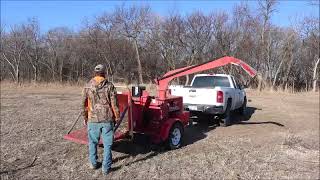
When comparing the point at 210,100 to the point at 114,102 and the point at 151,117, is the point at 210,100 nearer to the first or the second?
the point at 151,117

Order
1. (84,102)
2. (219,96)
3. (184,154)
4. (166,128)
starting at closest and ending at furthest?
(84,102) < (184,154) < (166,128) < (219,96)

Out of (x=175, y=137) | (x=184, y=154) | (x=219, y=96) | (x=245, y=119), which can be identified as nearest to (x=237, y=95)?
(x=245, y=119)

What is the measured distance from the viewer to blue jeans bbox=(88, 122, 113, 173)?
800cm

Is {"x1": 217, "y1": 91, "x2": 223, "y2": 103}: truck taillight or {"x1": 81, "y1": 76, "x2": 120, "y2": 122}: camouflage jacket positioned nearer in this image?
{"x1": 81, "y1": 76, "x2": 120, "y2": 122}: camouflage jacket

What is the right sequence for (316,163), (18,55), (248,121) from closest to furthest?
(316,163)
(248,121)
(18,55)

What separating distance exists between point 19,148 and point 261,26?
30.4 m

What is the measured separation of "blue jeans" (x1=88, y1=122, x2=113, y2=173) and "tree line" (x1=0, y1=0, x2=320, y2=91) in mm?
27198

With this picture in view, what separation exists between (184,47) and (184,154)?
28726 millimetres

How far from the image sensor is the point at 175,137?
34.1ft

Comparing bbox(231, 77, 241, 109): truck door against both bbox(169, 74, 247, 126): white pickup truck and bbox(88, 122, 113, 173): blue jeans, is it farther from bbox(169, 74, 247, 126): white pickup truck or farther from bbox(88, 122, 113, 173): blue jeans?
bbox(88, 122, 113, 173): blue jeans

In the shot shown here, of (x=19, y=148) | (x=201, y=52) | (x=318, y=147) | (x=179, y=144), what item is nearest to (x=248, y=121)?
(x=318, y=147)

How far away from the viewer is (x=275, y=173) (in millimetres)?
8375

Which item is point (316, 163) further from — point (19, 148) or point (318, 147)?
point (19, 148)

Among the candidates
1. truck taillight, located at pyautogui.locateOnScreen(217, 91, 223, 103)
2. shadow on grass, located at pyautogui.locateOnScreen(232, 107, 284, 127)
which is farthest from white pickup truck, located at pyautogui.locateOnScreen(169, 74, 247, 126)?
shadow on grass, located at pyautogui.locateOnScreen(232, 107, 284, 127)
